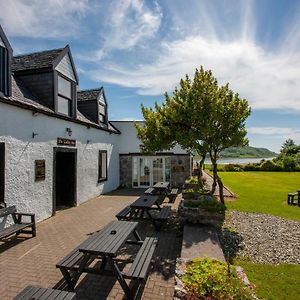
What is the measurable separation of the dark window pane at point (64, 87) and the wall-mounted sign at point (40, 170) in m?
3.64

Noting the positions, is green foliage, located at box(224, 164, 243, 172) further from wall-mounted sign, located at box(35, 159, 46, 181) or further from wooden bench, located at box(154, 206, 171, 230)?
wall-mounted sign, located at box(35, 159, 46, 181)

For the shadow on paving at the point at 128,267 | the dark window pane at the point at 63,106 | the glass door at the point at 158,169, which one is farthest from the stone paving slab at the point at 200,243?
the glass door at the point at 158,169

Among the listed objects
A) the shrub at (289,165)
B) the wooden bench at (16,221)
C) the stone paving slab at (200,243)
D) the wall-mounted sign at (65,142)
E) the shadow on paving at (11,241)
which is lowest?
the shadow on paving at (11,241)

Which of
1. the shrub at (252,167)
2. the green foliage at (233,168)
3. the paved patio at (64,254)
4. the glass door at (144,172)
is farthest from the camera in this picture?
the green foliage at (233,168)

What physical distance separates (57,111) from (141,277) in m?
9.21

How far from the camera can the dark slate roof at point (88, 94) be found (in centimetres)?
1727

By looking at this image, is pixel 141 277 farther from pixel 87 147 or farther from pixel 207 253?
pixel 87 147

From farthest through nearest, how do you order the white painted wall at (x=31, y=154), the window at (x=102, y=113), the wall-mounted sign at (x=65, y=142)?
1. the window at (x=102, y=113)
2. the wall-mounted sign at (x=65, y=142)
3. the white painted wall at (x=31, y=154)

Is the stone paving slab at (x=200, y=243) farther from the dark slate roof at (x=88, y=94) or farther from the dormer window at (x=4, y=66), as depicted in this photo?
the dark slate roof at (x=88, y=94)

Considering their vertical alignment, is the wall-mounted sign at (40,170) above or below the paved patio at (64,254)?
above

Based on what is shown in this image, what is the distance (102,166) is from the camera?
1791 cm

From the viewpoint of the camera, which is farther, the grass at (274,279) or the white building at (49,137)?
the white building at (49,137)

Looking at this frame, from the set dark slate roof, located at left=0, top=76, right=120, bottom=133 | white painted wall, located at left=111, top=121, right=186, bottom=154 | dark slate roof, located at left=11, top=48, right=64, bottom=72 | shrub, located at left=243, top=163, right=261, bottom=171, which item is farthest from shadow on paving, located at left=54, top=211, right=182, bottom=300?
shrub, located at left=243, top=163, right=261, bottom=171

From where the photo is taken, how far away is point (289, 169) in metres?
42.4
